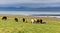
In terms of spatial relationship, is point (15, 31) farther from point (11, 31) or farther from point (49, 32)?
point (49, 32)

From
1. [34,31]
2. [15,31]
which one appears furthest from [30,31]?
[15,31]

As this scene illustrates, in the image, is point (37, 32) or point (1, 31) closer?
point (1, 31)

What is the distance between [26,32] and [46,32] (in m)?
2.39

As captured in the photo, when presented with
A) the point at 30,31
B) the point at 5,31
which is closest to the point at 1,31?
the point at 5,31

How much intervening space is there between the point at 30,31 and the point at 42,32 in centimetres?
121

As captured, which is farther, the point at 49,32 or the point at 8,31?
the point at 49,32

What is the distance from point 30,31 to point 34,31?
51cm

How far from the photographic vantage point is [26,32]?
55.7ft

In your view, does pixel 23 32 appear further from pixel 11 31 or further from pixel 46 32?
pixel 46 32

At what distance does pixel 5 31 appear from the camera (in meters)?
16.6

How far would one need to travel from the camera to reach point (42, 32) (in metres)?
18.0

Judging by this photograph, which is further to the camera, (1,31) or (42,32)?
(42,32)

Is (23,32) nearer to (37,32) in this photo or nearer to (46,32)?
(37,32)

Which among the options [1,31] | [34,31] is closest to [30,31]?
[34,31]
